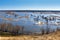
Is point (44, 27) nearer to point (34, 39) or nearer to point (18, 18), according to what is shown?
point (34, 39)

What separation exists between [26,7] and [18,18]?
373 mm

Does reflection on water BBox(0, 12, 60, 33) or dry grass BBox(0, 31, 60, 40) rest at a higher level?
reflection on water BBox(0, 12, 60, 33)

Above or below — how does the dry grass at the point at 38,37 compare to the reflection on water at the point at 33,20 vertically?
below

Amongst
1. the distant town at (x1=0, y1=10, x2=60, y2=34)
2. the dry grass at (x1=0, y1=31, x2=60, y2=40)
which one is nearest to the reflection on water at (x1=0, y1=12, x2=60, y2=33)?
the distant town at (x1=0, y1=10, x2=60, y2=34)

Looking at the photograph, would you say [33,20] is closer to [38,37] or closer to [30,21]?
[30,21]

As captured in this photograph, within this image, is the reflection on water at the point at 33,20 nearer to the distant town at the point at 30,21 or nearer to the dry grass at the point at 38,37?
the distant town at the point at 30,21

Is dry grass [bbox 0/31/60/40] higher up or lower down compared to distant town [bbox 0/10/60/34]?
lower down

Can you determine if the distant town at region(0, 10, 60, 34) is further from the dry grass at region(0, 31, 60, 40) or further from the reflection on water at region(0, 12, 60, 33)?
the dry grass at region(0, 31, 60, 40)

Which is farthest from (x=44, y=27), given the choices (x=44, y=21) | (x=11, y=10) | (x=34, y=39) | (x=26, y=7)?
(x=11, y=10)

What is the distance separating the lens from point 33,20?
3660 millimetres

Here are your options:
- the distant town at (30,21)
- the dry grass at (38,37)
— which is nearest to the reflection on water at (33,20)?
the distant town at (30,21)

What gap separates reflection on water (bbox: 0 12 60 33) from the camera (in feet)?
11.9

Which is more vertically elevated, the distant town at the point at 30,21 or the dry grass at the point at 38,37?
the distant town at the point at 30,21

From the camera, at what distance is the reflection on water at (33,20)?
142 inches
